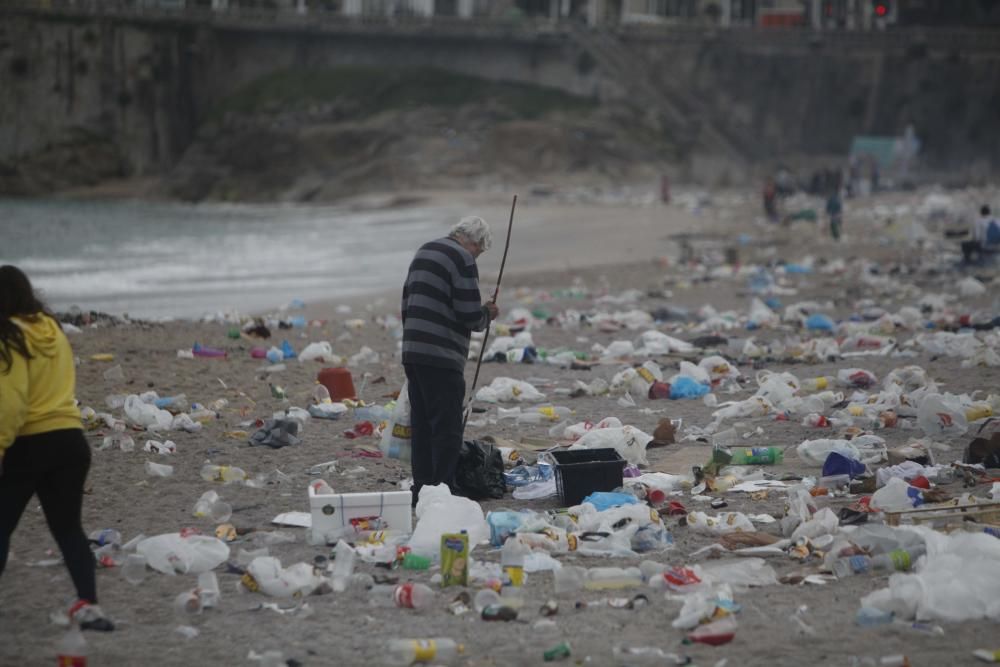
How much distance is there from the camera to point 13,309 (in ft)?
17.3

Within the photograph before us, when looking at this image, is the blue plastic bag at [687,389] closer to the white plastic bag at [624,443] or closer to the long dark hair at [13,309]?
the white plastic bag at [624,443]

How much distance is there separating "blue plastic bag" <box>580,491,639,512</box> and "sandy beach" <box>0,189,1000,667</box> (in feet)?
1.00

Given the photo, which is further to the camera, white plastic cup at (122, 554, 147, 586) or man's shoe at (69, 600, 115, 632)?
white plastic cup at (122, 554, 147, 586)

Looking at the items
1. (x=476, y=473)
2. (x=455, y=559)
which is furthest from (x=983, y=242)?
(x=455, y=559)

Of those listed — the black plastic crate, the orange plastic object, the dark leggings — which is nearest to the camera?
the dark leggings

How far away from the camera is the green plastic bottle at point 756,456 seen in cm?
826

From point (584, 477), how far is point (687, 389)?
3605 millimetres

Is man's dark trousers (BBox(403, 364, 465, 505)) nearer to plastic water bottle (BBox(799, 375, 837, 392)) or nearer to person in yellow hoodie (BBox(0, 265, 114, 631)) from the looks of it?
person in yellow hoodie (BBox(0, 265, 114, 631))

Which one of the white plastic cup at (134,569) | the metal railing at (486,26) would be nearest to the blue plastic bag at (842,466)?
the white plastic cup at (134,569)

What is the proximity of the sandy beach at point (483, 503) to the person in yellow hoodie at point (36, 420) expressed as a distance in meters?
0.55

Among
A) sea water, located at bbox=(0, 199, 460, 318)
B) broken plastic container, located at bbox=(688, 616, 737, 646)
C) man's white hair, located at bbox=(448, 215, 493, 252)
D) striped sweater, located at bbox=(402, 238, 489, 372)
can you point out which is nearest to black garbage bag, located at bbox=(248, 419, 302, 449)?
striped sweater, located at bbox=(402, 238, 489, 372)

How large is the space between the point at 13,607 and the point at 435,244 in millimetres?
2764

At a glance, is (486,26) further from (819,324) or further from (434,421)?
(434,421)

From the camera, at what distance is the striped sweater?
709 centimetres
